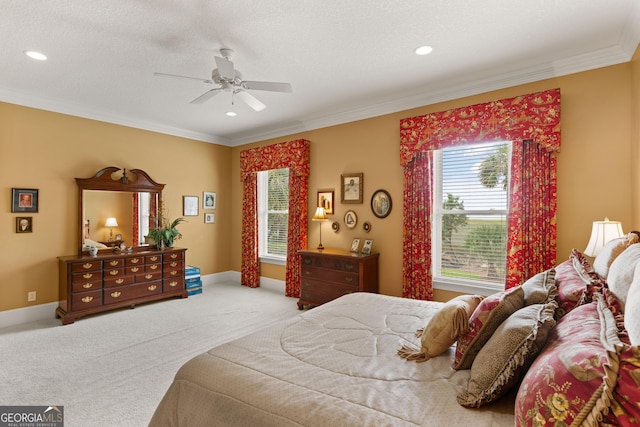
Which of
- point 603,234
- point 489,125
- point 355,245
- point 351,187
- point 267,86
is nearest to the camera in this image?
point 603,234

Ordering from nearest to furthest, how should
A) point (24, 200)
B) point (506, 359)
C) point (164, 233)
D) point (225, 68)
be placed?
1. point (506, 359)
2. point (225, 68)
3. point (24, 200)
4. point (164, 233)

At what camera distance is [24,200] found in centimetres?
407

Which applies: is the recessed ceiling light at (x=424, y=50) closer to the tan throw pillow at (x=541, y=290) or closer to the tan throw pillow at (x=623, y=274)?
the tan throw pillow at (x=541, y=290)

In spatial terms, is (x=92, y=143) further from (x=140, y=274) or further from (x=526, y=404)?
(x=526, y=404)

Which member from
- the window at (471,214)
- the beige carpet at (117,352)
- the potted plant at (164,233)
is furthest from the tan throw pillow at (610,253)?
the potted plant at (164,233)

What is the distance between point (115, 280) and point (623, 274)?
5.16 meters

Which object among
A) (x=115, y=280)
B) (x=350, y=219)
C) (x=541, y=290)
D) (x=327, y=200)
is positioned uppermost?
(x=327, y=200)

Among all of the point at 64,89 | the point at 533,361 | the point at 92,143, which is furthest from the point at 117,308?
the point at 533,361

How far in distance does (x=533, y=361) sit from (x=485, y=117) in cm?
286

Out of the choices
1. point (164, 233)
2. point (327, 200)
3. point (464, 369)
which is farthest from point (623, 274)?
point (164, 233)

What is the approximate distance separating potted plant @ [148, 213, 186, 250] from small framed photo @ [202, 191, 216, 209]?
737mm

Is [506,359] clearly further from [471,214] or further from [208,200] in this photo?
[208,200]

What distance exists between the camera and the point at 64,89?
3840 mm

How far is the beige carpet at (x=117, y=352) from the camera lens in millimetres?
2363
